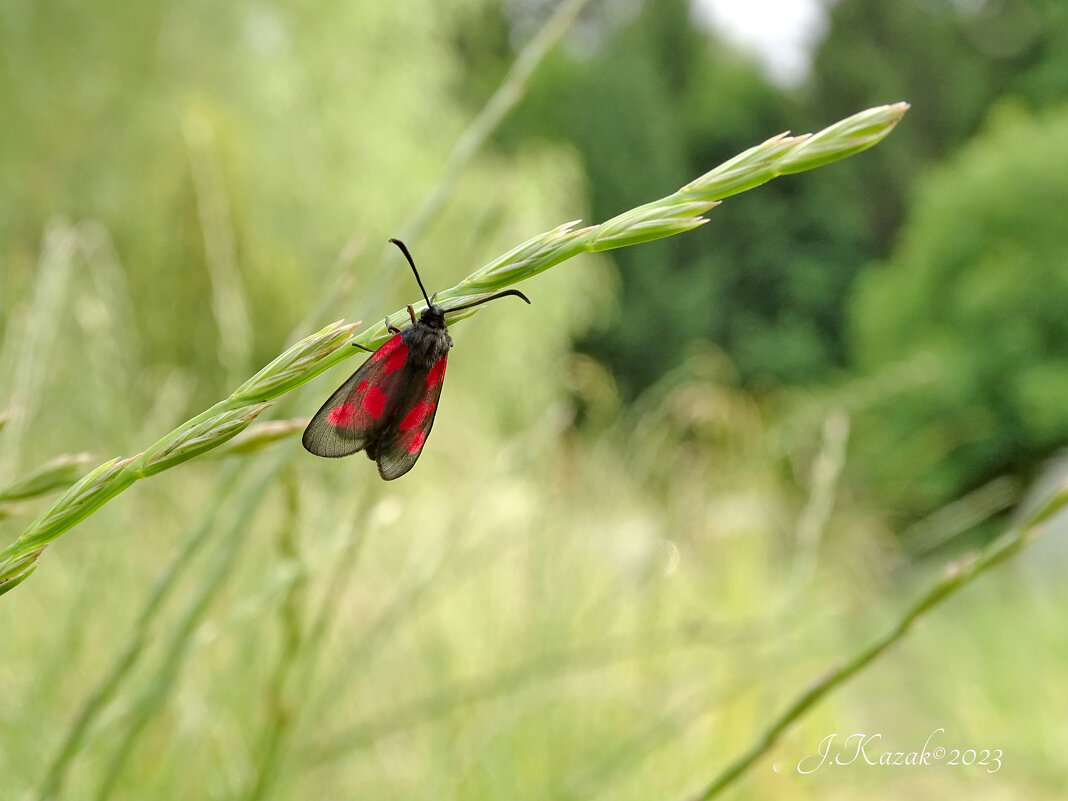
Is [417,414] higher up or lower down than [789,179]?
lower down

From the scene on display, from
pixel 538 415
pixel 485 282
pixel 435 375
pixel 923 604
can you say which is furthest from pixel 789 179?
pixel 485 282

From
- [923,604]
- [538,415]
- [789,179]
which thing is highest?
[789,179]

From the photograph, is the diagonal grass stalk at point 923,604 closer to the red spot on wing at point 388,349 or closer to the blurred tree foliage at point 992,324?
the red spot on wing at point 388,349

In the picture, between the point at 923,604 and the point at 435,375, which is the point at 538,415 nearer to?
the point at 435,375

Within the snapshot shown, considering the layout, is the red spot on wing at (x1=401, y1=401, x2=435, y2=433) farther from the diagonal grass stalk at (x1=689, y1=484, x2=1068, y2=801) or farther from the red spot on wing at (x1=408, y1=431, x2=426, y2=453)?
the diagonal grass stalk at (x1=689, y1=484, x2=1068, y2=801)

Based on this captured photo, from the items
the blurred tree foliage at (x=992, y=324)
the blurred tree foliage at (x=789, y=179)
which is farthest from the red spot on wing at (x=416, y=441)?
the blurred tree foliage at (x=789, y=179)

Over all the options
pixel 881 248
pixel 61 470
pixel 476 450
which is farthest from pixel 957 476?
pixel 61 470
